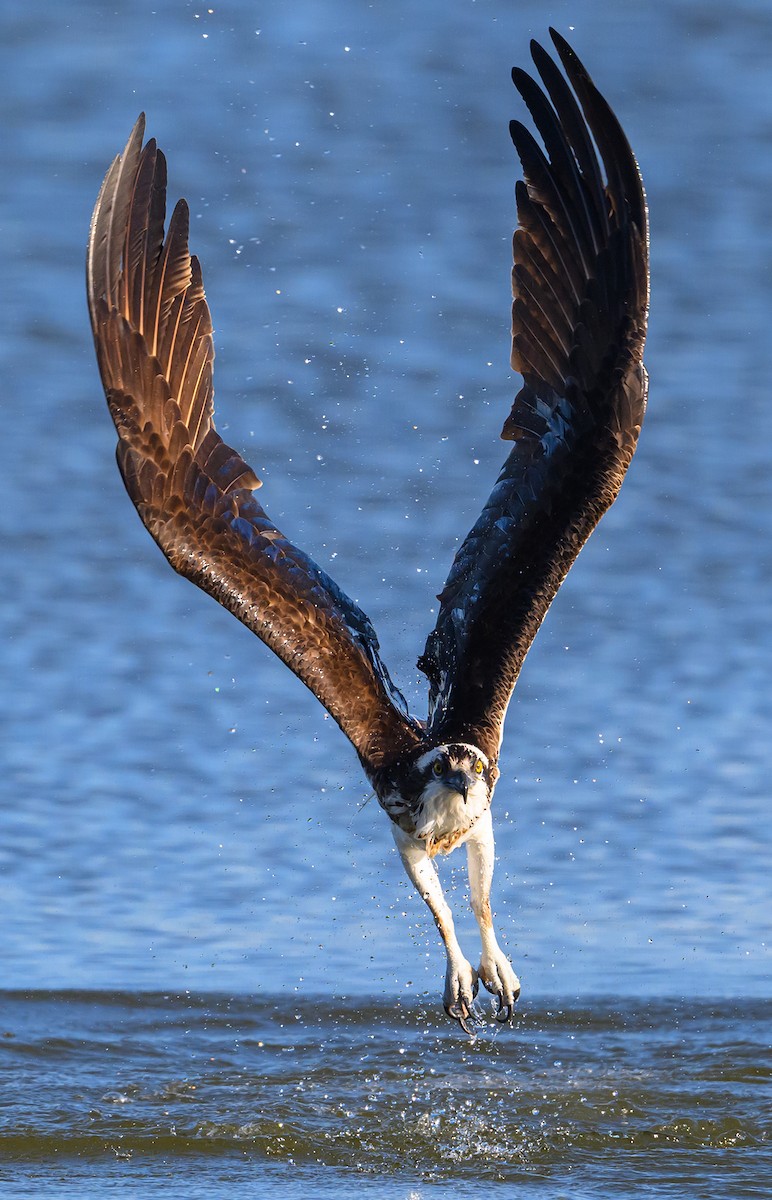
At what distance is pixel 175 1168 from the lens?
9.41 m

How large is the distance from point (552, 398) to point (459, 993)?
2.77m

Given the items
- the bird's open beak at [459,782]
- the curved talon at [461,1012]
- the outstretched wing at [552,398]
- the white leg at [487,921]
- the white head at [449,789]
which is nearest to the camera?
the bird's open beak at [459,782]

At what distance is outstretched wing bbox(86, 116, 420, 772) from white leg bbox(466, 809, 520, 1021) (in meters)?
0.53

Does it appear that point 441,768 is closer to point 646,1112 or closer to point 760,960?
point 646,1112

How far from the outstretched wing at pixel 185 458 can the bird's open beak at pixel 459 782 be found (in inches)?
24.2

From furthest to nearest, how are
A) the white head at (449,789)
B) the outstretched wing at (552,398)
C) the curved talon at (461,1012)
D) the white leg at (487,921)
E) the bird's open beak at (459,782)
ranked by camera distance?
the outstretched wing at (552,398) < the white leg at (487,921) < the curved talon at (461,1012) < the white head at (449,789) < the bird's open beak at (459,782)

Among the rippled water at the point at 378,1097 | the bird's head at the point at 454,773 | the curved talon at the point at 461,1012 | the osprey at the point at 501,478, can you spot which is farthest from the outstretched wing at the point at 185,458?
the rippled water at the point at 378,1097

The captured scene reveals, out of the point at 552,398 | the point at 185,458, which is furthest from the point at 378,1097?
the point at 552,398

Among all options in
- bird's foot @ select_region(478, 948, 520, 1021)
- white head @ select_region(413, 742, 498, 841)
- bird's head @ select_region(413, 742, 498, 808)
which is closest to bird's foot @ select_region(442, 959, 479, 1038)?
bird's foot @ select_region(478, 948, 520, 1021)

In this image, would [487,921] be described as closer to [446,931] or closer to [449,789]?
[446,931]

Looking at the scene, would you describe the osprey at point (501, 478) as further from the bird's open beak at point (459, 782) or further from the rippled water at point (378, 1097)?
the rippled water at point (378, 1097)

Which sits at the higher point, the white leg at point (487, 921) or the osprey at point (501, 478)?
the osprey at point (501, 478)

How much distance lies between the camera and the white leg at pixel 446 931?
9.65 metres

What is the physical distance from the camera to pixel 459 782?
30.8 ft
